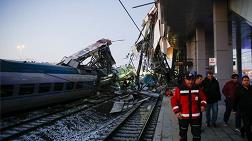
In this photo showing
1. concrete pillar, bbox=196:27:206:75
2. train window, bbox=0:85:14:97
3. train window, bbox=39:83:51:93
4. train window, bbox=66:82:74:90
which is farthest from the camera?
concrete pillar, bbox=196:27:206:75

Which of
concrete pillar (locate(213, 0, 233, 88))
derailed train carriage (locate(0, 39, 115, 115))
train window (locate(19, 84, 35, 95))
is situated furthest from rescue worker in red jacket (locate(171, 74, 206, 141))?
concrete pillar (locate(213, 0, 233, 88))

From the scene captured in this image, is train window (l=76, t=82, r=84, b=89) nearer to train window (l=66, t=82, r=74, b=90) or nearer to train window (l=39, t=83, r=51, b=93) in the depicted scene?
train window (l=66, t=82, r=74, b=90)

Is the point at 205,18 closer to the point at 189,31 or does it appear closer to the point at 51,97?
the point at 189,31

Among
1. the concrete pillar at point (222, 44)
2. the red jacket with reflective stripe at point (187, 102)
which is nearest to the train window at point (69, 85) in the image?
the concrete pillar at point (222, 44)

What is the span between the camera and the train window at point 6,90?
593 inches

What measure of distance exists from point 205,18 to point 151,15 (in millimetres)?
21328

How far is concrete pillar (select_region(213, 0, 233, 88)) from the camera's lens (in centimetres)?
1980

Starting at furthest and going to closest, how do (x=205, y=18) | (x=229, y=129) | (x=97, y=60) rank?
1. (x=97, y=60)
2. (x=205, y=18)
3. (x=229, y=129)

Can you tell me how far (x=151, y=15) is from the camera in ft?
155

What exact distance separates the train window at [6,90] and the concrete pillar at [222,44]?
11.0m

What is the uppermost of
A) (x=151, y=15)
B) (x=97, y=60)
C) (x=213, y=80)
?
(x=151, y=15)

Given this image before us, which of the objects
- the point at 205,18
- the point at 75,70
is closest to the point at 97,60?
the point at 75,70

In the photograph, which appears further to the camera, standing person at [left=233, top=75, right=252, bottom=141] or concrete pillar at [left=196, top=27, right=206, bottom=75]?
concrete pillar at [left=196, top=27, right=206, bottom=75]

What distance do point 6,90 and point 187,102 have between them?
10033mm
